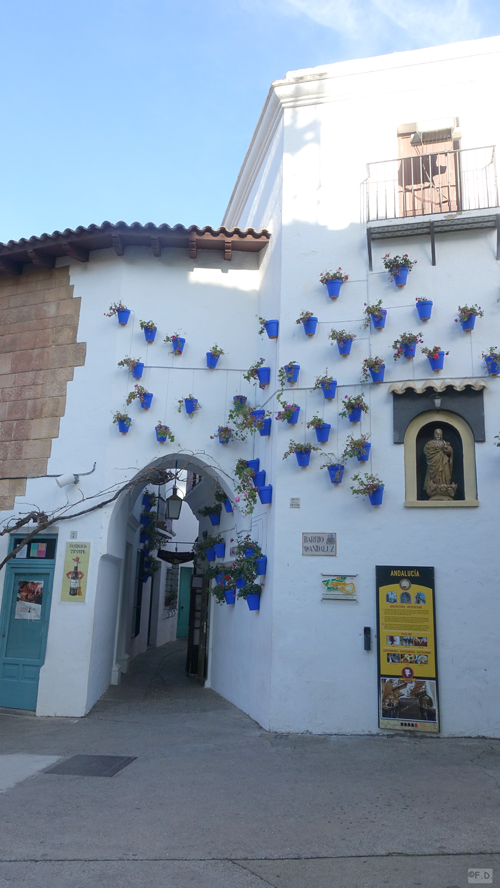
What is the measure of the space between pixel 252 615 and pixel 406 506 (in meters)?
2.54

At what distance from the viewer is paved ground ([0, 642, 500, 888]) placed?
4.15 m

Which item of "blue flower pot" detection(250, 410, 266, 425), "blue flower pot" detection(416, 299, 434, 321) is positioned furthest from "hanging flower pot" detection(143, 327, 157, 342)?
"blue flower pot" detection(416, 299, 434, 321)

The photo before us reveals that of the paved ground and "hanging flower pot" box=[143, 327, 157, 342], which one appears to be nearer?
the paved ground

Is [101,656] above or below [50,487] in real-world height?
below

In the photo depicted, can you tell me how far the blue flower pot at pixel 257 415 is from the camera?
8.84 meters

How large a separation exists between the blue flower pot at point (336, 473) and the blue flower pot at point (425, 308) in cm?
209


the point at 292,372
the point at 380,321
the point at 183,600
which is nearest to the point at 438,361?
the point at 380,321

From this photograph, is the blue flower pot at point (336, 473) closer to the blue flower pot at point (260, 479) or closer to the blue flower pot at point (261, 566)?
the blue flower pot at point (260, 479)

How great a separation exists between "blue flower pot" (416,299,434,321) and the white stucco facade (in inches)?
6.5

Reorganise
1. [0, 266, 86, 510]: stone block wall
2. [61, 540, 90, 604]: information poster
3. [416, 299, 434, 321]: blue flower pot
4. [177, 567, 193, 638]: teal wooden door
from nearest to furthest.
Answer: [416, 299, 434, 321]: blue flower pot, [61, 540, 90, 604]: information poster, [0, 266, 86, 510]: stone block wall, [177, 567, 193, 638]: teal wooden door

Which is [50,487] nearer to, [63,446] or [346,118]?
[63,446]

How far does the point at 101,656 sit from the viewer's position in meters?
9.66

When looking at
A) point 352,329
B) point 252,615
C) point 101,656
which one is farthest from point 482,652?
point 101,656

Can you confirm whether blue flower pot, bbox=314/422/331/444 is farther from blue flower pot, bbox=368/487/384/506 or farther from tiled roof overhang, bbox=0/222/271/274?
tiled roof overhang, bbox=0/222/271/274
